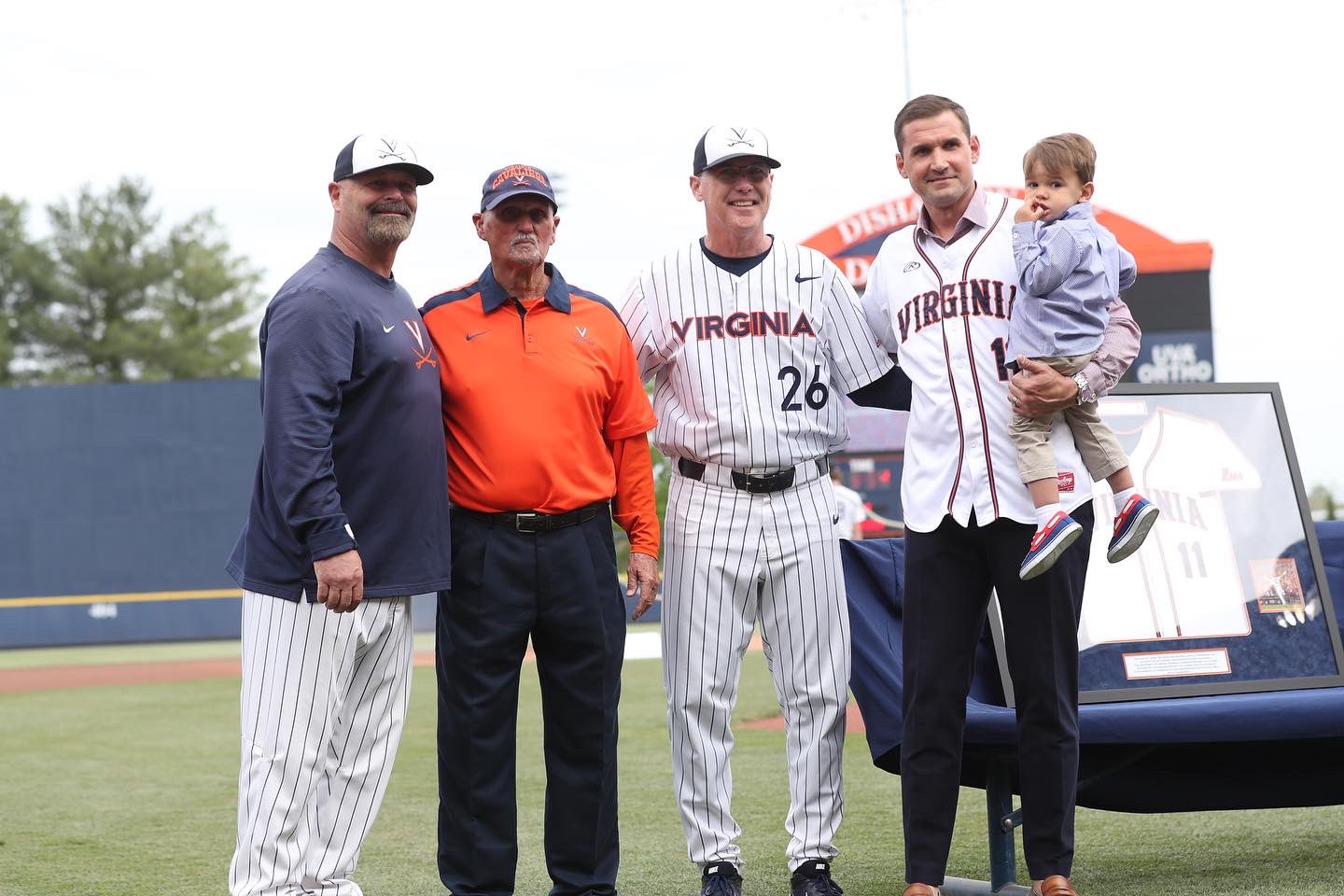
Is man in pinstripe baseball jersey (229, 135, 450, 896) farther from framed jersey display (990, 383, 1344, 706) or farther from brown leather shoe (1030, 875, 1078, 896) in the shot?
framed jersey display (990, 383, 1344, 706)

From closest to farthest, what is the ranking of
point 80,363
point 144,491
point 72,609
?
1. point 72,609
2. point 144,491
3. point 80,363

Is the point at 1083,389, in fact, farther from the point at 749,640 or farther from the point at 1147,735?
the point at 749,640

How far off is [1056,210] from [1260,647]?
181cm

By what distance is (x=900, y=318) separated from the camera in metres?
3.82

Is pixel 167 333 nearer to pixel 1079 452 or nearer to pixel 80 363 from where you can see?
pixel 80 363

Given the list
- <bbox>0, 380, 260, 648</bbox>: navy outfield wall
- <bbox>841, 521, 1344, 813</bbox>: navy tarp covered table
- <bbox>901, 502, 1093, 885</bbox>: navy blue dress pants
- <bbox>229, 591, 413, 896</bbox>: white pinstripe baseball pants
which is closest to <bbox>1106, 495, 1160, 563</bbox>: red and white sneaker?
<bbox>901, 502, 1093, 885</bbox>: navy blue dress pants

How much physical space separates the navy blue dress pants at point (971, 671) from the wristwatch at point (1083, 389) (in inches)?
11.1

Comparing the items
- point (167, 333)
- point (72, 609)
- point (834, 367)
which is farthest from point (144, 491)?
point (167, 333)

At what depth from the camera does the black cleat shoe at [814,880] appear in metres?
3.97

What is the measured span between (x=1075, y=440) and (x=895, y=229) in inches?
643

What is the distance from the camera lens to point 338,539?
335cm

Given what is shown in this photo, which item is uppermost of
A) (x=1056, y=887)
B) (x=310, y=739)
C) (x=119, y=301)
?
(x=119, y=301)

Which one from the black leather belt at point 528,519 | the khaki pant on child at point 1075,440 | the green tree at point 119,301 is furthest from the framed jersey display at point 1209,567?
the green tree at point 119,301

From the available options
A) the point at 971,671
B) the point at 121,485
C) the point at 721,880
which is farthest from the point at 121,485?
the point at 971,671
